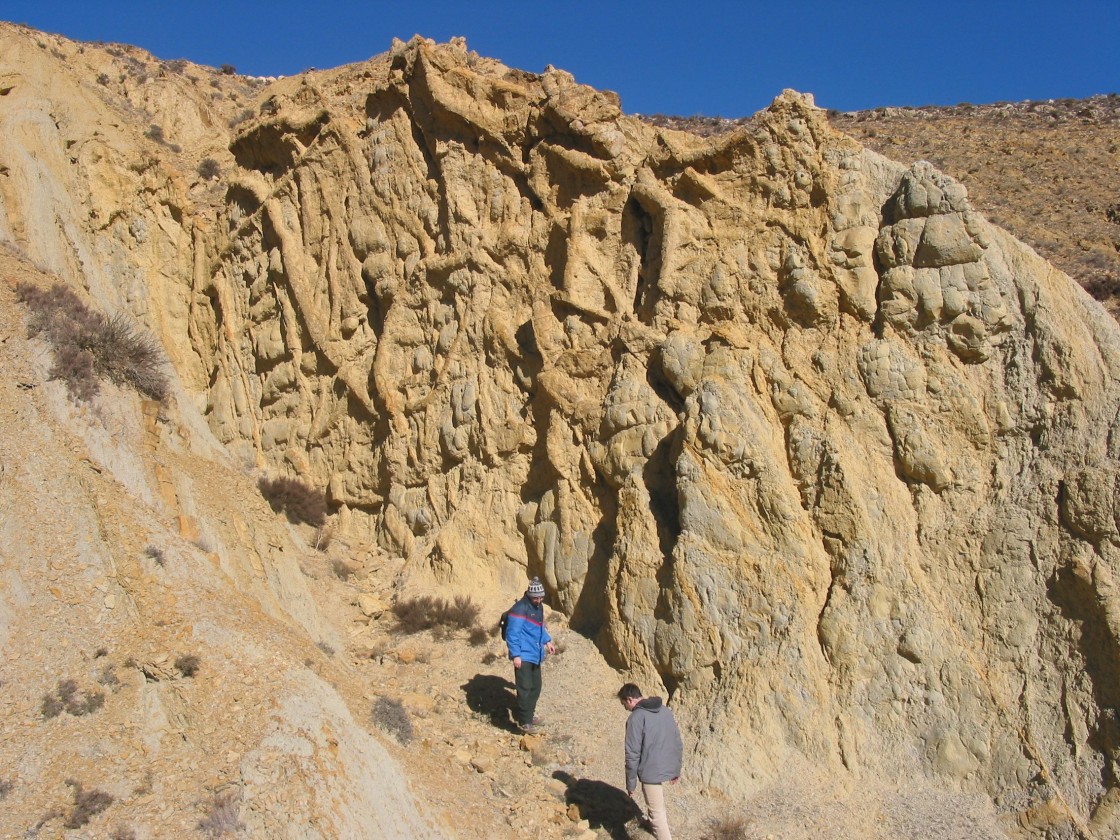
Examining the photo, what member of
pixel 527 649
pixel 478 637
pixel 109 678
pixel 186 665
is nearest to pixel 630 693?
pixel 527 649

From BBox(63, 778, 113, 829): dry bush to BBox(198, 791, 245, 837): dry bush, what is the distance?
62 centimetres

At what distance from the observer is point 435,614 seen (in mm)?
10633

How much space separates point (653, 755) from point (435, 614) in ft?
13.6

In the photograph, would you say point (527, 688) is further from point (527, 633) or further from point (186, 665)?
point (186, 665)

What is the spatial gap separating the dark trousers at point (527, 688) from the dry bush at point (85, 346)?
4.79m

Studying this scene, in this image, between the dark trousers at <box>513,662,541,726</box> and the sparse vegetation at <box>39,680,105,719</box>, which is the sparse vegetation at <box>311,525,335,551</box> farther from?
the sparse vegetation at <box>39,680,105,719</box>

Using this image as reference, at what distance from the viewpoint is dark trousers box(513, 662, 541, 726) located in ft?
28.9

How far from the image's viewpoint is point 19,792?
5.55 m

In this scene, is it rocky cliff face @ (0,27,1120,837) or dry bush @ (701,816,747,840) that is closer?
dry bush @ (701,816,747,840)

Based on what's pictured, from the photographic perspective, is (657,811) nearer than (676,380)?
Yes

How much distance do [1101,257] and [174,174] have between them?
16209 millimetres

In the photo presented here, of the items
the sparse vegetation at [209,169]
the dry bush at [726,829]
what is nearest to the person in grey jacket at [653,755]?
the dry bush at [726,829]

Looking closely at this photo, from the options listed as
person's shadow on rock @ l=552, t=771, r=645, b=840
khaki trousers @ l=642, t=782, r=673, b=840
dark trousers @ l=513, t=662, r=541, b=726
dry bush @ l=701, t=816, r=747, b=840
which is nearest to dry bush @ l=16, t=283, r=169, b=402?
dark trousers @ l=513, t=662, r=541, b=726

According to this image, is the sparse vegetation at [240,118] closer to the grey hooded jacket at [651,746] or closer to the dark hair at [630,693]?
the dark hair at [630,693]
